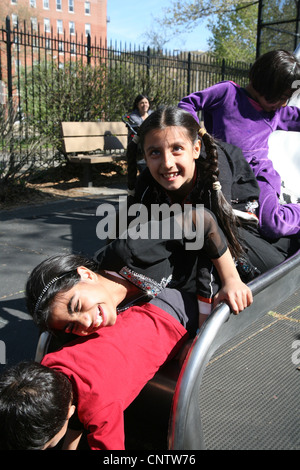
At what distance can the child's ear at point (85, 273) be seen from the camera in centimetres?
162

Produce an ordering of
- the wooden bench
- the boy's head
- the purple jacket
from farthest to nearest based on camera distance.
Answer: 1. the wooden bench
2. the purple jacket
3. the boy's head

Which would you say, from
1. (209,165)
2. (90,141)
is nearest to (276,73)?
(209,165)

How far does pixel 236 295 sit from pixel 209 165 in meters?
0.54

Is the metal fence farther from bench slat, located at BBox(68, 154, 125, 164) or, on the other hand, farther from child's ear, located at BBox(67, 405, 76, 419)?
child's ear, located at BBox(67, 405, 76, 419)

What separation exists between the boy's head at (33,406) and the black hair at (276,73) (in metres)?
1.61

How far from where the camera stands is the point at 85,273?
164cm

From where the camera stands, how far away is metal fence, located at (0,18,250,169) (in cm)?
780

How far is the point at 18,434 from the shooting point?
1.28 metres

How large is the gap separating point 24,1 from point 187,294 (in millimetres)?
59652

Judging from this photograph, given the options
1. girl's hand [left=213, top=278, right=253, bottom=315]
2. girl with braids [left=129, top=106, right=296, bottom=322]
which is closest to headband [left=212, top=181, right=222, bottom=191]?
girl with braids [left=129, top=106, right=296, bottom=322]

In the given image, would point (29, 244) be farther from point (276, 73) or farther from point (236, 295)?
point (236, 295)

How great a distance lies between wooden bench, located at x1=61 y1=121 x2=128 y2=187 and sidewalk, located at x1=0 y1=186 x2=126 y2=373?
64 centimetres

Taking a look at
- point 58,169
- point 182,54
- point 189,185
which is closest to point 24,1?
point 182,54
